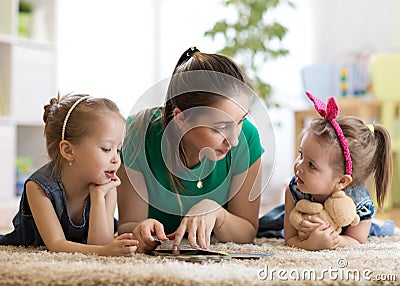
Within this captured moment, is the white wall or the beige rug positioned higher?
the white wall

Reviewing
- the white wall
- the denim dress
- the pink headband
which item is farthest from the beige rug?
the white wall

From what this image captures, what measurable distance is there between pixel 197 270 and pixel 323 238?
448 millimetres

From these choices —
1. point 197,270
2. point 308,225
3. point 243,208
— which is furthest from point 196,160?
point 197,270

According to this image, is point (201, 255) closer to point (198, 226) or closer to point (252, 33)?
point (198, 226)

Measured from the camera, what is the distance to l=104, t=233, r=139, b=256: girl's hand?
45.7 inches

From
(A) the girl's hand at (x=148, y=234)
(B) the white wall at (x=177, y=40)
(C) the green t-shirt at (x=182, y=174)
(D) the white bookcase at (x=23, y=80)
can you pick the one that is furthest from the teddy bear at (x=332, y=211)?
(B) the white wall at (x=177, y=40)

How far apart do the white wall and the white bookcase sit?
0.73 ft

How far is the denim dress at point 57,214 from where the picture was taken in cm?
131

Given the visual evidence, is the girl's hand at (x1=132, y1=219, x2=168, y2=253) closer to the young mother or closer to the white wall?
the young mother

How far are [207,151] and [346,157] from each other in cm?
31

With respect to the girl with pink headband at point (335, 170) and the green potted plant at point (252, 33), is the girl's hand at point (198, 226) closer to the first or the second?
the girl with pink headband at point (335, 170)

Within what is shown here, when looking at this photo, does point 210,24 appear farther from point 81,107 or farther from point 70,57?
point 81,107

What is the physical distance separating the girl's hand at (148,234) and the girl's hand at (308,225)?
332 mm

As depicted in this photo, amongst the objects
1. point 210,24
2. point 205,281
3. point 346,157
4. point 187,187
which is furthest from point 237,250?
point 210,24
